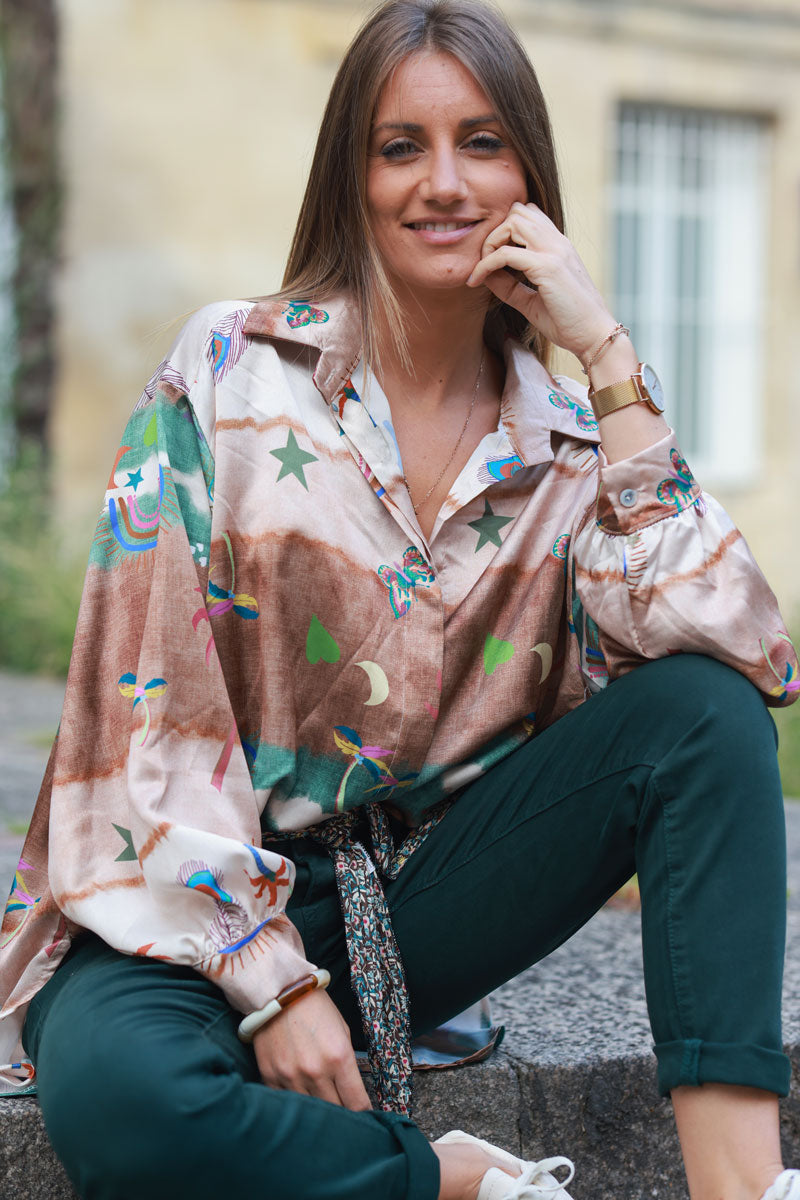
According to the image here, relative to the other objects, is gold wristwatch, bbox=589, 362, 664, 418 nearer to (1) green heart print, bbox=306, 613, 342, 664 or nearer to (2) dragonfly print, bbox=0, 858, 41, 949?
(1) green heart print, bbox=306, 613, 342, 664

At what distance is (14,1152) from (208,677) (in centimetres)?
61

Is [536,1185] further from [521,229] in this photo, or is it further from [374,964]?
[521,229]

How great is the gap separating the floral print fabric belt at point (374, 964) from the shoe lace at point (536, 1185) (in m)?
0.16

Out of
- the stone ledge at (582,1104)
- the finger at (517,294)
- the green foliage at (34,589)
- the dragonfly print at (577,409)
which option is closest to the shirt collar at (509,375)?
the dragonfly print at (577,409)

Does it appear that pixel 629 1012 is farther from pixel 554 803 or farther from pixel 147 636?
pixel 147 636

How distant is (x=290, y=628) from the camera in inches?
71.8

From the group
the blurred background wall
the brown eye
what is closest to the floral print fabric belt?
the brown eye

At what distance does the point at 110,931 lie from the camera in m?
1.64

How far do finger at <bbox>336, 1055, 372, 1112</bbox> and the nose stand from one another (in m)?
1.10

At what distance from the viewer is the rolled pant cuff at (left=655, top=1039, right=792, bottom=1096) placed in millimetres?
1559

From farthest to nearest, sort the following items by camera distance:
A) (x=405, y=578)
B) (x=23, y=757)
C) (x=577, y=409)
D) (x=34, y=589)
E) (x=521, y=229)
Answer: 1. (x=34, y=589)
2. (x=23, y=757)
3. (x=577, y=409)
4. (x=521, y=229)
5. (x=405, y=578)

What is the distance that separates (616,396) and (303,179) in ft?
20.8

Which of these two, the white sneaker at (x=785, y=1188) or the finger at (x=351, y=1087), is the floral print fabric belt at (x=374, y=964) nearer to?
the finger at (x=351, y=1087)

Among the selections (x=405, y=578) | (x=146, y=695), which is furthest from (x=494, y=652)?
(x=146, y=695)
